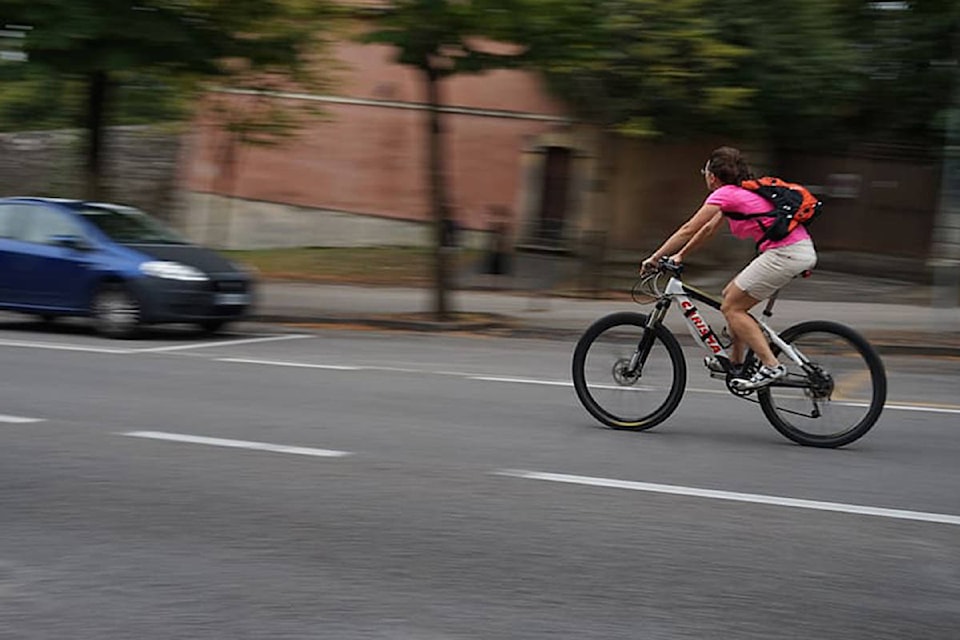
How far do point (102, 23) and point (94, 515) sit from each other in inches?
426

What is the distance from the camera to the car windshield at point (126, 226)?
14.6 m

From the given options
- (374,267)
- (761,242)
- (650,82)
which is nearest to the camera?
(761,242)

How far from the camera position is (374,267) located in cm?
2453

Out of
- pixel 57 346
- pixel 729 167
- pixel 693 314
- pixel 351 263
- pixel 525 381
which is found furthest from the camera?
pixel 351 263

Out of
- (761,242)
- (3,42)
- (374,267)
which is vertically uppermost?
(3,42)

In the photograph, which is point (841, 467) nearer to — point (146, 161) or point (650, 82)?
point (650, 82)

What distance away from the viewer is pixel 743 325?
26.3 feet

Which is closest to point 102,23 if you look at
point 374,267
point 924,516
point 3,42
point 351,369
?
point 3,42

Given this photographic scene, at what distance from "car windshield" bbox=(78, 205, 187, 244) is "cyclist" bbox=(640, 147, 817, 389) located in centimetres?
815

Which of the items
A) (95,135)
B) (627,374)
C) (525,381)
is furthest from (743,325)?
A: (95,135)

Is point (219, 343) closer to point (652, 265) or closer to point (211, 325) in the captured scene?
point (211, 325)

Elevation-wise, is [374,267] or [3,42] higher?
[3,42]

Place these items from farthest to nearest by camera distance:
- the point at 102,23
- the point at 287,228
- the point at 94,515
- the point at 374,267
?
1. the point at 287,228
2. the point at 374,267
3. the point at 102,23
4. the point at 94,515

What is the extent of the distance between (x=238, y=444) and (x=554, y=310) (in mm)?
10391
